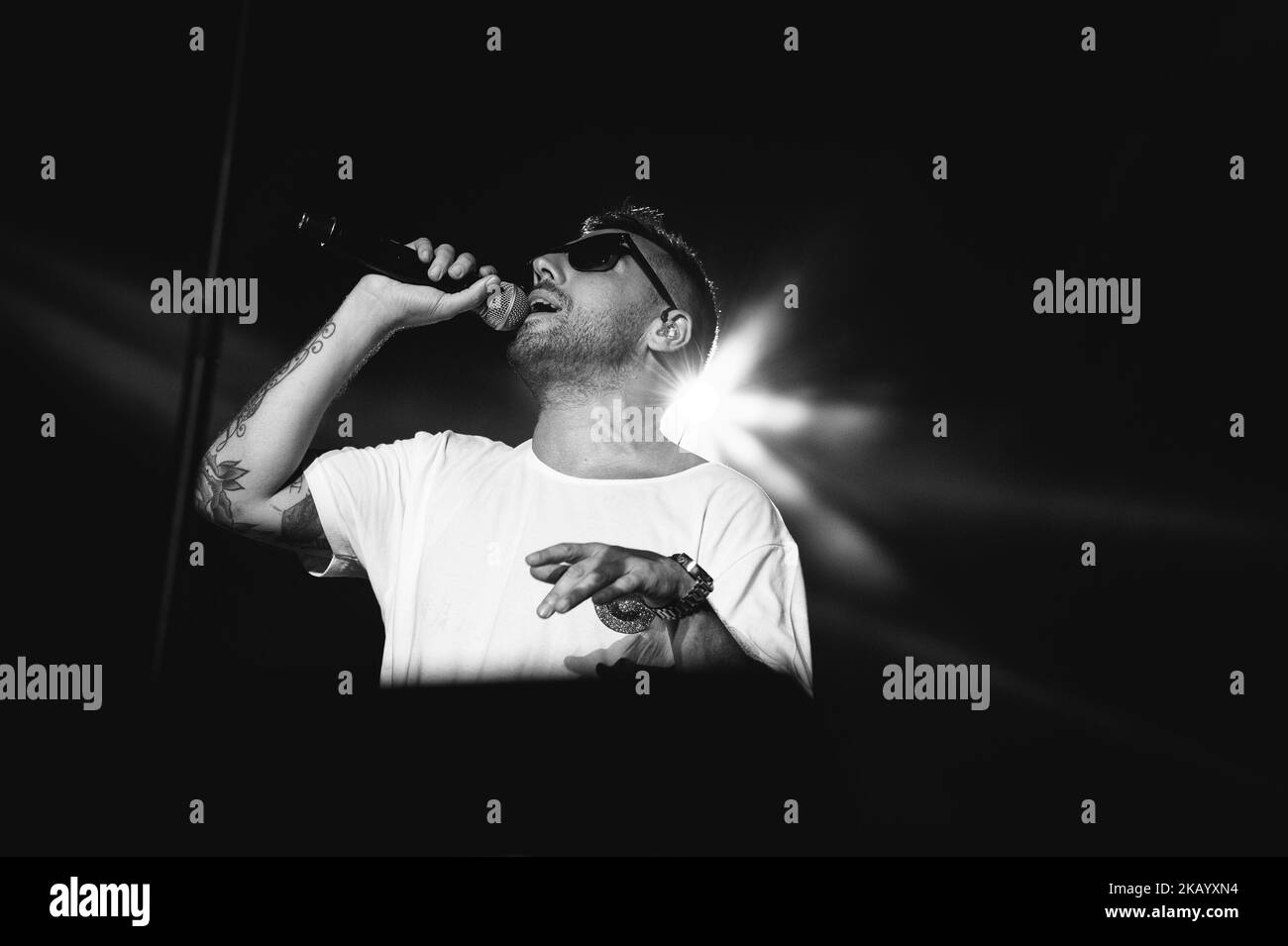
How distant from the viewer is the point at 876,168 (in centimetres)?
253

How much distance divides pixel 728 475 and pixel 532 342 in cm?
43

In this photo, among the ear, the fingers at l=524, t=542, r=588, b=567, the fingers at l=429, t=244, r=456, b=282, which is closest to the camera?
the fingers at l=524, t=542, r=588, b=567

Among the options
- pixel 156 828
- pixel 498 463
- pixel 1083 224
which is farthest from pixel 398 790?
pixel 1083 224

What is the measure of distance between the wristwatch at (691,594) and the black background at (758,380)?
0.18m

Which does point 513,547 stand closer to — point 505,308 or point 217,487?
point 505,308

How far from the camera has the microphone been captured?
83.7 inches

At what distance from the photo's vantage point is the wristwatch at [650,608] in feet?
7.02

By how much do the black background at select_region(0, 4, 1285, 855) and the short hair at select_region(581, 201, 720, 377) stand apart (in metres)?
0.03

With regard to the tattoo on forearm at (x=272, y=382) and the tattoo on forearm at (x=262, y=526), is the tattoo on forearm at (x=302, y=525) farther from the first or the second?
the tattoo on forearm at (x=272, y=382)

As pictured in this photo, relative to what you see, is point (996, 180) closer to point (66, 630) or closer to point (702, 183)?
point (702, 183)
